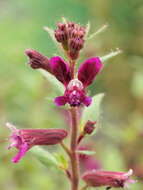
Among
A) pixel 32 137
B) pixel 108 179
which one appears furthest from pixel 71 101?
pixel 108 179

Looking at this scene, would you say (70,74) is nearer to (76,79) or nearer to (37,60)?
(76,79)

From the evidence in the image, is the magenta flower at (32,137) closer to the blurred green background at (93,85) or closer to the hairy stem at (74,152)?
the hairy stem at (74,152)

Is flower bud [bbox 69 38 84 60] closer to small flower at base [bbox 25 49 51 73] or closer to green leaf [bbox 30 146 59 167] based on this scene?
small flower at base [bbox 25 49 51 73]

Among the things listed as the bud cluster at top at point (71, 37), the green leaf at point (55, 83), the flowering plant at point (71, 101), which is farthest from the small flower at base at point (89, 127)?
the bud cluster at top at point (71, 37)

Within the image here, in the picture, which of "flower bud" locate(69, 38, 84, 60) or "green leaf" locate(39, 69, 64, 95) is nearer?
"flower bud" locate(69, 38, 84, 60)

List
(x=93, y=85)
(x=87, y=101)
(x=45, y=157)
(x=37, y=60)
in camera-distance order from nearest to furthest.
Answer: (x=87, y=101) → (x=37, y=60) → (x=45, y=157) → (x=93, y=85)

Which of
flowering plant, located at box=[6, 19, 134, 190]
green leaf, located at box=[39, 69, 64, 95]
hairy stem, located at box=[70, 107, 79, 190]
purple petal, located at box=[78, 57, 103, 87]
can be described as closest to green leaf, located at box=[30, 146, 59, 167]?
flowering plant, located at box=[6, 19, 134, 190]
